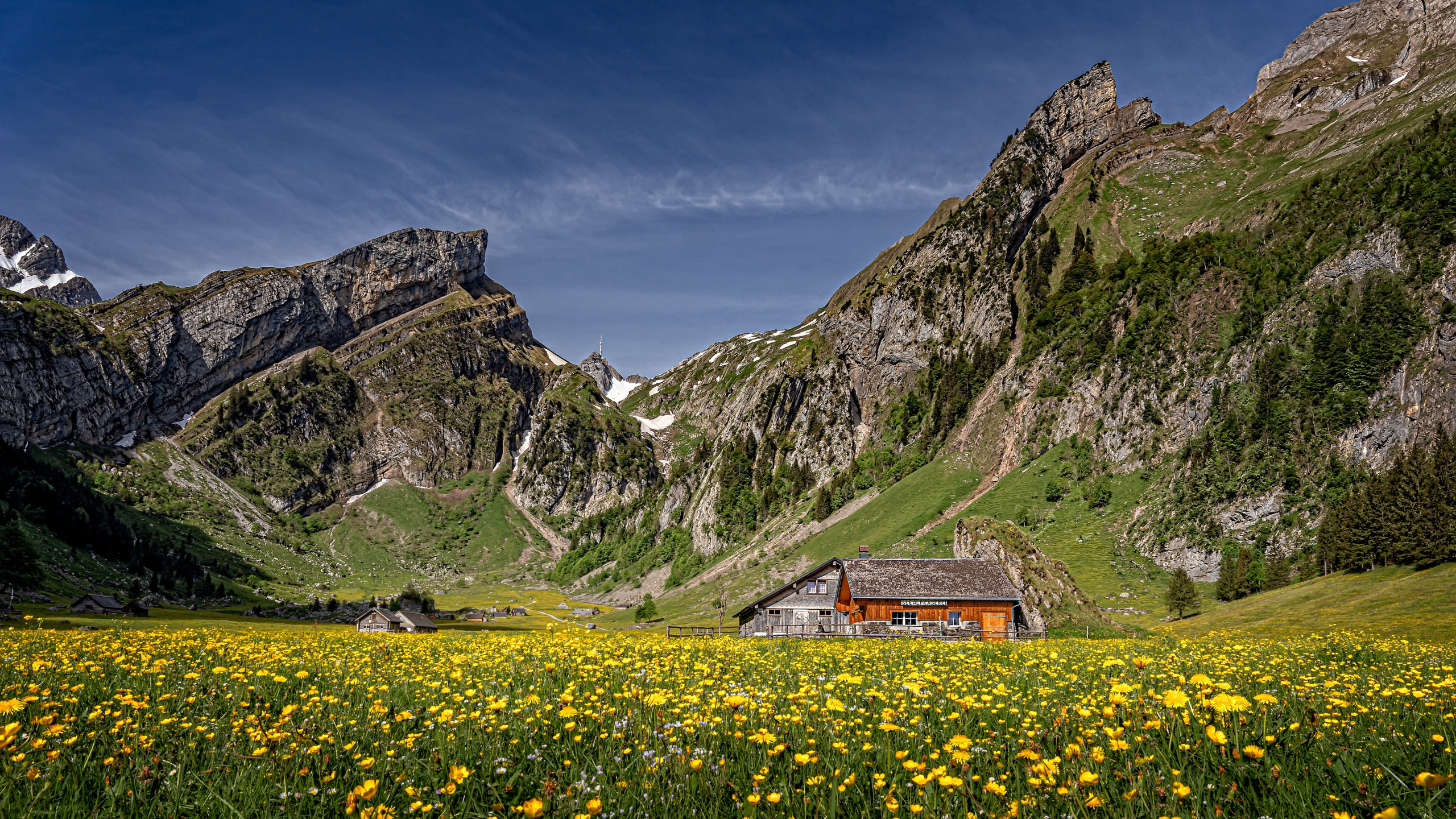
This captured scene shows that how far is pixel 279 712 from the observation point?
303 inches

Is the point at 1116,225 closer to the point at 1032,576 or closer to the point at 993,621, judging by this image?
the point at 1032,576

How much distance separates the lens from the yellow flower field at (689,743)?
4.43 m

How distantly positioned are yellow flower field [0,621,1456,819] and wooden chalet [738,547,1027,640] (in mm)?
41957

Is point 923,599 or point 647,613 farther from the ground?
point 923,599

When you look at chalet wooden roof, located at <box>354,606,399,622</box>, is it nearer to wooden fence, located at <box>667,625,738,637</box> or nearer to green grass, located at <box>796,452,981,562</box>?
wooden fence, located at <box>667,625,738,637</box>

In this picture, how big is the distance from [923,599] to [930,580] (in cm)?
237

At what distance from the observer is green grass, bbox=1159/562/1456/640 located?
3962cm

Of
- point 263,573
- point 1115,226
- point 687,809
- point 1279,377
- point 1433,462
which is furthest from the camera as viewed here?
point 263,573

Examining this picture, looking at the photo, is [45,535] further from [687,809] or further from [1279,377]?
[1279,377]

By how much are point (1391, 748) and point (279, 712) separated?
11.5 m

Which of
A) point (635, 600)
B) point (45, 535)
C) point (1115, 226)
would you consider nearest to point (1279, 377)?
point (1115, 226)

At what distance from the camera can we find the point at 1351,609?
47.8 metres

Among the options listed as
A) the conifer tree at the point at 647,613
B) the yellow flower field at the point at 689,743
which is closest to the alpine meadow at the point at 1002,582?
the yellow flower field at the point at 689,743

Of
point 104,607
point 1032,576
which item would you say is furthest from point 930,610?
point 104,607
